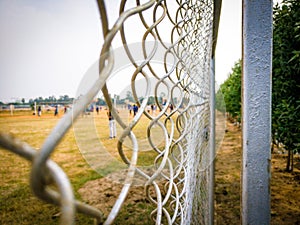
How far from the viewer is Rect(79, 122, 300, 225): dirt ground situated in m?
2.62

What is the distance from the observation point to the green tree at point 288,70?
3.07 meters

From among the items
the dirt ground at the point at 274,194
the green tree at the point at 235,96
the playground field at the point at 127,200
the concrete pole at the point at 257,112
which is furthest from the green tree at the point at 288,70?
the concrete pole at the point at 257,112

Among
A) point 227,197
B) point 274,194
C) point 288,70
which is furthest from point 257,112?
point 274,194

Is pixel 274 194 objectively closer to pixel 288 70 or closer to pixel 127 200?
pixel 288 70

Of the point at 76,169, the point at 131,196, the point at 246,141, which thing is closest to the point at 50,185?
the point at 246,141

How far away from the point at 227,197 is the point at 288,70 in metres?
2.02

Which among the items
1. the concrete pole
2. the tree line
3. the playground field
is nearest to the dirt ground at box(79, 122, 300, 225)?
the playground field

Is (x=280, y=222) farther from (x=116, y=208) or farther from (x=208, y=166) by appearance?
(x=116, y=208)

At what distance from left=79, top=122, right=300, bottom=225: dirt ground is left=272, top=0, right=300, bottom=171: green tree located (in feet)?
2.38

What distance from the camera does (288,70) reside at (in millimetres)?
3207

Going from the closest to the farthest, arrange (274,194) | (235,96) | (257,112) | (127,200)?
(257,112), (127,200), (274,194), (235,96)

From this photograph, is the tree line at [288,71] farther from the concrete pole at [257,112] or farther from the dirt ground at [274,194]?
the concrete pole at [257,112]

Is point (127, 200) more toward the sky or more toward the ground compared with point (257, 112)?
more toward the ground

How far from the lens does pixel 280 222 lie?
2516mm
